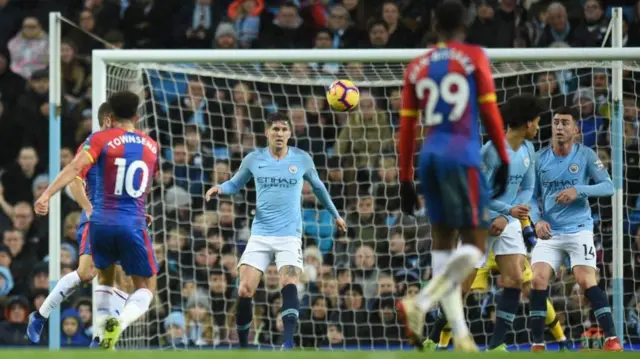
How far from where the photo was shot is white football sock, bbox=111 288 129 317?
10305 millimetres

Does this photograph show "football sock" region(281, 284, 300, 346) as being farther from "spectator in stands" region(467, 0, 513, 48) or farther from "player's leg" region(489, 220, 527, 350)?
"spectator in stands" region(467, 0, 513, 48)

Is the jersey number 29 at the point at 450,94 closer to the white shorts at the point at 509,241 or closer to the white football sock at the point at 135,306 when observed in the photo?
the white shorts at the point at 509,241

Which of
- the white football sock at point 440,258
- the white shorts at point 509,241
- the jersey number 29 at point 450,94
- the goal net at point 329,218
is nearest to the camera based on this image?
the jersey number 29 at point 450,94

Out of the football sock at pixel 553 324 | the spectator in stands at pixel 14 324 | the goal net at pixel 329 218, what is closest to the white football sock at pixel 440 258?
the football sock at pixel 553 324

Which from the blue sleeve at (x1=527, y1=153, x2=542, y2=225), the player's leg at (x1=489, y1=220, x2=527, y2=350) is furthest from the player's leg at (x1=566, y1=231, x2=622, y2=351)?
the player's leg at (x1=489, y1=220, x2=527, y2=350)

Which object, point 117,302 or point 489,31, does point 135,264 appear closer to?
point 117,302

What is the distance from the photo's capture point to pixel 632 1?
15.7 metres

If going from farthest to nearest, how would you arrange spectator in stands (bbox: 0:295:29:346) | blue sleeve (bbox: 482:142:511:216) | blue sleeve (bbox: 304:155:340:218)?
spectator in stands (bbox: 0:295:29:346) < blue sleeve (bbox: 304:155:340:218) < blue sleeve (bbox: 482:142:511:216)

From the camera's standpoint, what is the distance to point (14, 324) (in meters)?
13.5

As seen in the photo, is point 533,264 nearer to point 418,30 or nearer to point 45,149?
point 418,30

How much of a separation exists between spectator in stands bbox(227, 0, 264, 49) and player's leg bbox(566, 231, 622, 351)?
6.26 meters

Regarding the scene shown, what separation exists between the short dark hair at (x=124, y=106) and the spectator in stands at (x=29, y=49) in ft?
21.7

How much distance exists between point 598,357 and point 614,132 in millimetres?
5570

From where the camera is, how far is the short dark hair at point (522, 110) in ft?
33.5
